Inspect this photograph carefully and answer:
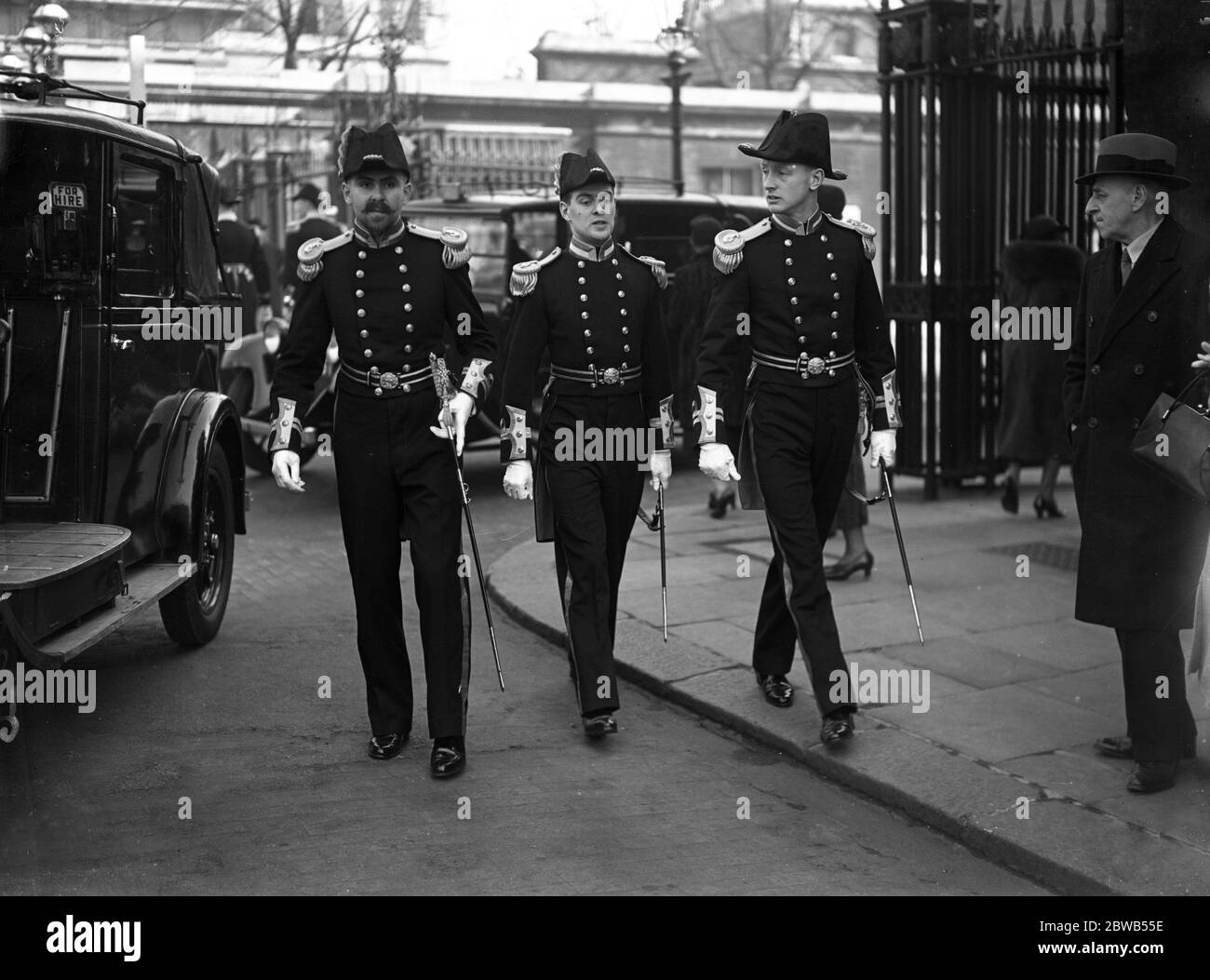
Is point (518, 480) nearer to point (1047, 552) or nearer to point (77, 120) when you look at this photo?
point (77, 120)

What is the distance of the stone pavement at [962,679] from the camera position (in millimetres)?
4734

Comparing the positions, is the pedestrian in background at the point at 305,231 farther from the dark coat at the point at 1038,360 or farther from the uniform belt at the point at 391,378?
the uniform belt at the point at 391,378

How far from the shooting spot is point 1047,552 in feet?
29.3

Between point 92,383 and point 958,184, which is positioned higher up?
point 958,184

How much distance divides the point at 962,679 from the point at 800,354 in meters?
1.50

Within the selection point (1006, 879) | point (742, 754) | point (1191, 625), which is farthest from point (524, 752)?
point (1191, 625)

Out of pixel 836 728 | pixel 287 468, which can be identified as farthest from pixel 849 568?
pixel 287 468

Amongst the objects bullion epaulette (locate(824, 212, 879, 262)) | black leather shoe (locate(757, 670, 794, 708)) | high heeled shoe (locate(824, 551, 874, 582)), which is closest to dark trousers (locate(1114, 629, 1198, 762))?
black leather shoe (locate(757, 670, 794, 708))

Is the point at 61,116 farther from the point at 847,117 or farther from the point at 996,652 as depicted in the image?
the point at 847,117

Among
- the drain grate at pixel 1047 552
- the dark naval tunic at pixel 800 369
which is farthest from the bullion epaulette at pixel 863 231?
the drain grate at pixel 1047 552

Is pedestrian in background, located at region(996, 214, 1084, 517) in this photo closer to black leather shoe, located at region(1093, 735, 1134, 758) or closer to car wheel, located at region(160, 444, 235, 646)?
black leather shoe, located at region(1093, 735, 1134, 758)

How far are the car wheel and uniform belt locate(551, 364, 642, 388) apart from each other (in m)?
1.86

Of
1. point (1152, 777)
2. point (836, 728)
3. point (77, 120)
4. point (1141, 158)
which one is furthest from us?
point (77, 120)
